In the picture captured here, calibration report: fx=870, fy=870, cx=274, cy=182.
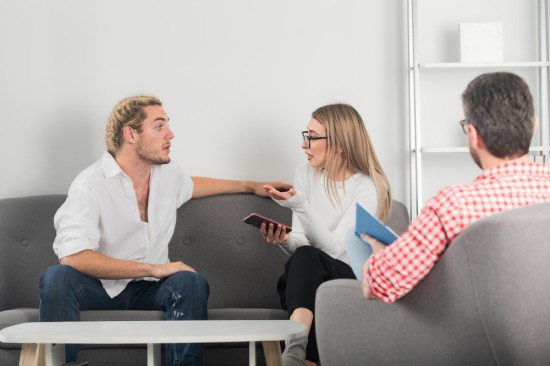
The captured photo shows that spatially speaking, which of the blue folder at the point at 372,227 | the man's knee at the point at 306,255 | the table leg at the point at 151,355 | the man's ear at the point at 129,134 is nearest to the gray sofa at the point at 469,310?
the blue folder at the point at 372,227

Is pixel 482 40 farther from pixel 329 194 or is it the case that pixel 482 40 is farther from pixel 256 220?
pixel 256 220

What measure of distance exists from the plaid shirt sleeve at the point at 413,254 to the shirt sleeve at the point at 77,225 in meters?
1.51

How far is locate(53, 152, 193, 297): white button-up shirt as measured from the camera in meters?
3.24

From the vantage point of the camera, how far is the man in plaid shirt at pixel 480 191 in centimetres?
195

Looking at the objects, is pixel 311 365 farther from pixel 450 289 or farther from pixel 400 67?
pixel 400 67

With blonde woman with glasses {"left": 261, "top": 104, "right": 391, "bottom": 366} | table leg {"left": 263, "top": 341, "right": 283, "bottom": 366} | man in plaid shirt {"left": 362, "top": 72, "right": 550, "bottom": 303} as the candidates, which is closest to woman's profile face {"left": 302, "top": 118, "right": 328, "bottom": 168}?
blonde woman with glasses {"left": 261, "top": 104, "right": 391, "bottom": 366}

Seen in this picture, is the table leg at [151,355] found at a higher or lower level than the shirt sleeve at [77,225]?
lower

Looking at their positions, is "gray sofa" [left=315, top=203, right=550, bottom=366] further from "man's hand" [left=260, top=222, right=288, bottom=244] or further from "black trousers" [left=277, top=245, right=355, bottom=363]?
"man's hand" [left=260, top=222, right=288, bottom=244]

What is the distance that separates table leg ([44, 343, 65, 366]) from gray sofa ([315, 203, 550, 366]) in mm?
815

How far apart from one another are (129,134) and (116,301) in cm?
70

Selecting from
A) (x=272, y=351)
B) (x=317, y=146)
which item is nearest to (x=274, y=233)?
(x=317, y=146)

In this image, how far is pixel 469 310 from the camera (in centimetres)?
197

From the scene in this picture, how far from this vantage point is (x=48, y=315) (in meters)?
2.98

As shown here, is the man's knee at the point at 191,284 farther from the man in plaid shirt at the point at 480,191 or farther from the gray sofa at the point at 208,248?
the man in plaid shirt at the point at 480,191
